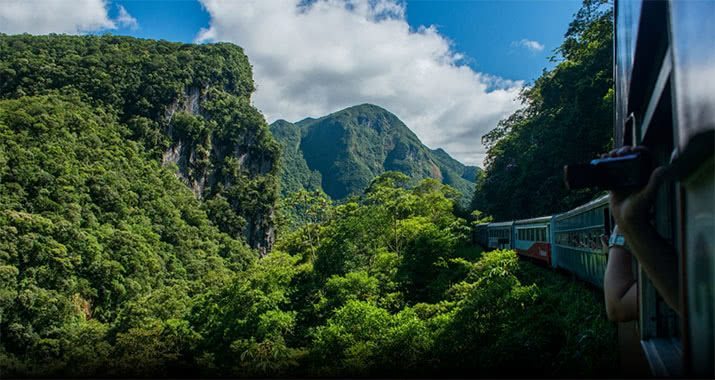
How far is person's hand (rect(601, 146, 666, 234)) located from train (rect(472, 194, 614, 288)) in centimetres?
165

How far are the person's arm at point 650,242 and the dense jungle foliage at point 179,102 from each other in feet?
154

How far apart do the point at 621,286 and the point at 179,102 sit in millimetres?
52239

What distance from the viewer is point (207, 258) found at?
37125 mm

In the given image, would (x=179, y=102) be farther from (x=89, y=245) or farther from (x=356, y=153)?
(x=356, y=153)

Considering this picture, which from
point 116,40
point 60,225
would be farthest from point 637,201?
point 116,40

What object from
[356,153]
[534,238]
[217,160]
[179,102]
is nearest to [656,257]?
[534,238]

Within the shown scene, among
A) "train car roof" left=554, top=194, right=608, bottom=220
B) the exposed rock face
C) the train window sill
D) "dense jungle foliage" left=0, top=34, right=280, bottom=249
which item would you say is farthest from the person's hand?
the exposed rock face

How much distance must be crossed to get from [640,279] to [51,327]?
81.5 feet

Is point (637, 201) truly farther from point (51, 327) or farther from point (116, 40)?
point (116, 40)

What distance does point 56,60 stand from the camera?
4278cm

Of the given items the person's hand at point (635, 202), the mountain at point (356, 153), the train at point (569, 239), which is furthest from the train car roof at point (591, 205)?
the mountain at point (356, 153)

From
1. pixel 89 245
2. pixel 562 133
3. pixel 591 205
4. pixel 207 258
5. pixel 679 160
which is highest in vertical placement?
pixel 562 133

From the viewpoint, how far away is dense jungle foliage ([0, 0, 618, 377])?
728cm

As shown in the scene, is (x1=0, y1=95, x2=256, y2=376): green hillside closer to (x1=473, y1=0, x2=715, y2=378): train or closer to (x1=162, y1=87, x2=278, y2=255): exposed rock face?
(x1=162, y1=87, x2=278, y2=255): exposed rock face
